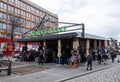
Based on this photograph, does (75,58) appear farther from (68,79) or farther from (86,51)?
(68,79)

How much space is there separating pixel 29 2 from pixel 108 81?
56342 mm

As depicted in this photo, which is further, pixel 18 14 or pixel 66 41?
pixel 18 14

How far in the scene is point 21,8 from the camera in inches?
2295

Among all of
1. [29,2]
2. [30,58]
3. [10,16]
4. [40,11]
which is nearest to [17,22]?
[10,16]

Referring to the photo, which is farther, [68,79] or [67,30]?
[67,30]

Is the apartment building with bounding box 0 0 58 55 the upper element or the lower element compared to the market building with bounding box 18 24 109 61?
upper

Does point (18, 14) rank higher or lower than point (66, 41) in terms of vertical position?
higher

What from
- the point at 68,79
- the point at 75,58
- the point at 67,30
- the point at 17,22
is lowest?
the point at 68,79

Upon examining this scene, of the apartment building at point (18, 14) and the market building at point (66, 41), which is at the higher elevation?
the apartment building at point (18, 14)

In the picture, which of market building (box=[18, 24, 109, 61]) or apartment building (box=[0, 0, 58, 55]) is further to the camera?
apartment building (box=[0, 0, 58, 55])

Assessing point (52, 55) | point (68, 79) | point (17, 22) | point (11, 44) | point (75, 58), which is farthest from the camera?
point (17, 22)

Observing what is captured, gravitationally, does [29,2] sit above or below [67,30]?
above

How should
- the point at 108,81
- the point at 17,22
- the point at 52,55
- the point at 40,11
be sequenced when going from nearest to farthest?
1. the point at 108,81
2. the point at 52,55
3. the point at 17,22
4. the point at 40,11

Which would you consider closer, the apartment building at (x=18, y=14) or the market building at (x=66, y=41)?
the market building at (x=66, y=41)
